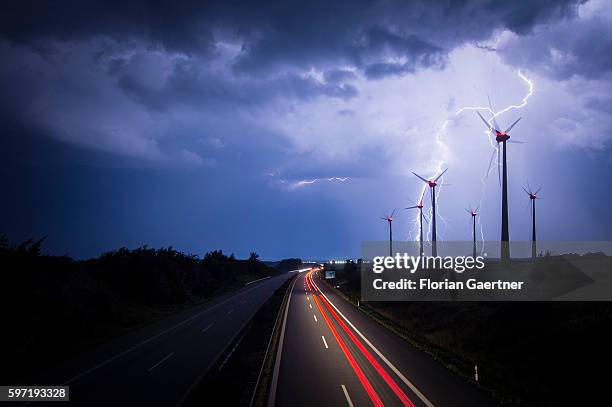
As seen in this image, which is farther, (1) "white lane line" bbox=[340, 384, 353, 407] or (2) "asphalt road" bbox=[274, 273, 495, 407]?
(2) "asphalt road" bbox=[274, 273, 495, 407]

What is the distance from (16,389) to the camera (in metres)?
13.3

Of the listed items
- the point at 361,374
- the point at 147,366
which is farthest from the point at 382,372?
the point at 147,366

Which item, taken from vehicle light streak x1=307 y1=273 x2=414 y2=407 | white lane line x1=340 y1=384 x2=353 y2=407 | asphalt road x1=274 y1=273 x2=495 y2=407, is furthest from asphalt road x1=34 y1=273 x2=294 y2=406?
vehicle light streak x1=307 y1=273 x2=414 y2=407

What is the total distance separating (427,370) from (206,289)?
43330mm

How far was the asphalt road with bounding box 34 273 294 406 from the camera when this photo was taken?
41.4 feet

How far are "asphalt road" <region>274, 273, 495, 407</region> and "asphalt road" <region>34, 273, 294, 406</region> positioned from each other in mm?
3732

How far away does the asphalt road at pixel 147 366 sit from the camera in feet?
41.4

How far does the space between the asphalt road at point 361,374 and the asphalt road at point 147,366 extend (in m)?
3.73

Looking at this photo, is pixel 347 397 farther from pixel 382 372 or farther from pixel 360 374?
pixel 382 372

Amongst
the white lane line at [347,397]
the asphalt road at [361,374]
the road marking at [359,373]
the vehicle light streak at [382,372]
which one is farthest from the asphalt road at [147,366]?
the vehicle light streak at [382,372]

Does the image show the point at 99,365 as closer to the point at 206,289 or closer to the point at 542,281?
the point at 542,281

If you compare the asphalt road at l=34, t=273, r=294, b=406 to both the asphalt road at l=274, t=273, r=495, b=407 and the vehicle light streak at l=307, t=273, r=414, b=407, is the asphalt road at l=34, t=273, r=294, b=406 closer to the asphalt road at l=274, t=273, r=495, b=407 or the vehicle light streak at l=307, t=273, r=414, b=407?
the asphalt road at l=274, t=273, r=495, b=407

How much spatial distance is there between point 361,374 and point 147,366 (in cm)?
917

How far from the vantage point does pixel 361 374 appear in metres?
14.8
